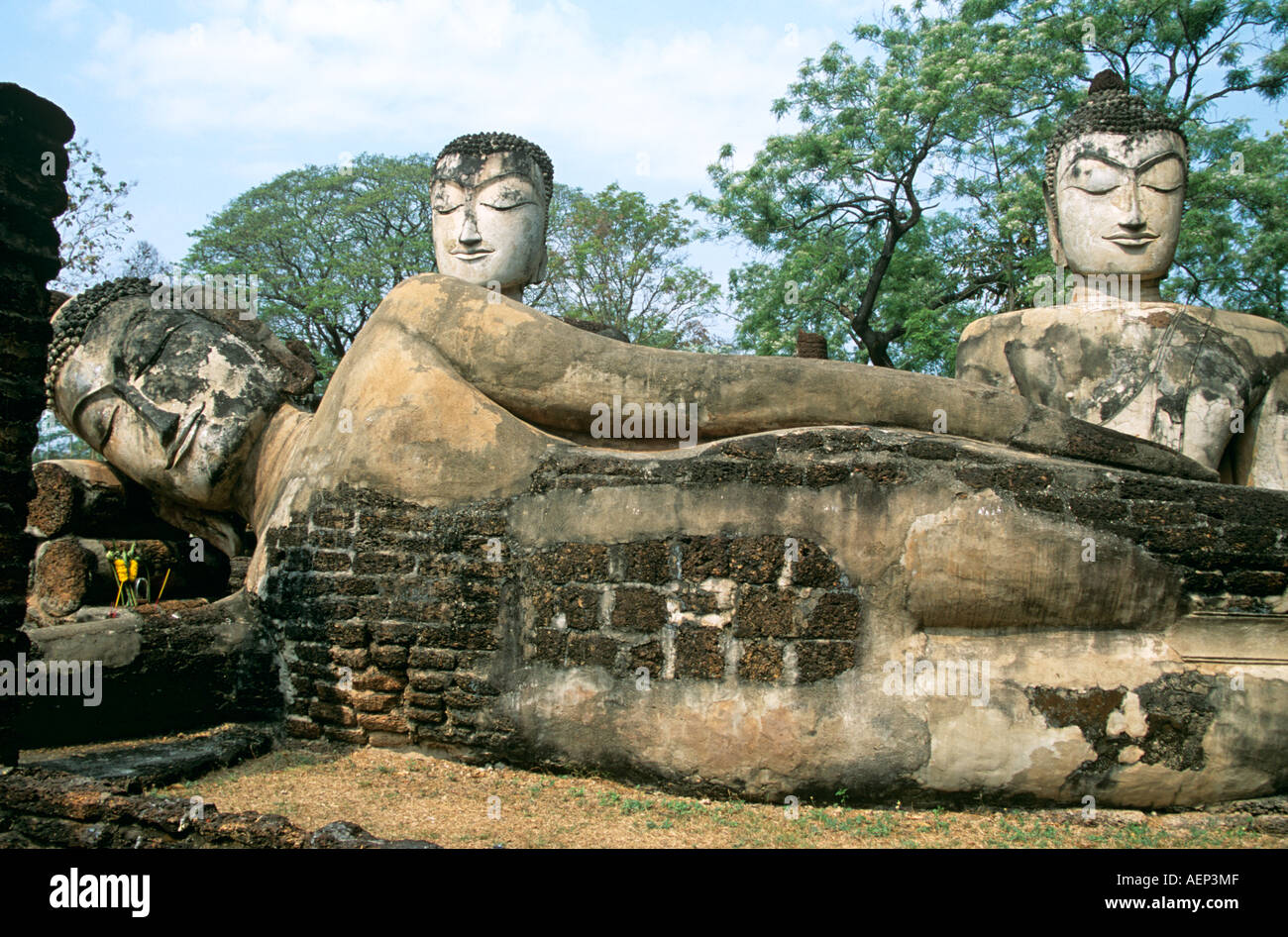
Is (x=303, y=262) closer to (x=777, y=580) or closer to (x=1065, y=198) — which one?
(x=1065, y=198)

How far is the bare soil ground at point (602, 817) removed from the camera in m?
3.40

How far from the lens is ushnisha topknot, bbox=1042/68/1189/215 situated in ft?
19.1

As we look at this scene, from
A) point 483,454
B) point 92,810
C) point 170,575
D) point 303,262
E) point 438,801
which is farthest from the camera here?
point 303,262

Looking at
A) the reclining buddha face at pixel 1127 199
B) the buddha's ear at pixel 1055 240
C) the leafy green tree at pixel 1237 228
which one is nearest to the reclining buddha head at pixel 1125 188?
the reclining buddha face at pixel 1127 199

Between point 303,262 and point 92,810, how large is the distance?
18.7 metres

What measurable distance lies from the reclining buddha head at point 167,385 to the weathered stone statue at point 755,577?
1.13m

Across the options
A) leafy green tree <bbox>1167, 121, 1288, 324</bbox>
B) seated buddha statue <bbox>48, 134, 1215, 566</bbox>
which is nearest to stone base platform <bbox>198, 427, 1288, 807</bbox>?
seated buddha statue <bbox>48, 134, 1215, 566</bbox>

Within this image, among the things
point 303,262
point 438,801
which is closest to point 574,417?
point 438,801

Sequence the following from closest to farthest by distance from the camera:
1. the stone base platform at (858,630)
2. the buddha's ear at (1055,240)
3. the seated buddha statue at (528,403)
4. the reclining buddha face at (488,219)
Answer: the stone base platform at (858,630) → the seated buddha statue at (528,403) → the buddha's ear at (1055,240) → the reclining buddha face at (488,219)

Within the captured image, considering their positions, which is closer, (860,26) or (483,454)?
(483,454)

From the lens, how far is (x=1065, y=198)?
19.7 feet

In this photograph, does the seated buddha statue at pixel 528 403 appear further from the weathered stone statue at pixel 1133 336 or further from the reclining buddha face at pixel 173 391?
the weathered stone statue at pixel 1133 336

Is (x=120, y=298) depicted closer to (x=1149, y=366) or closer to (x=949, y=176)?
(x=1149, y=366)

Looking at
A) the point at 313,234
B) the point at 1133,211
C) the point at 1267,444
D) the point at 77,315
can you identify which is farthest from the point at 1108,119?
the point at 313,234
